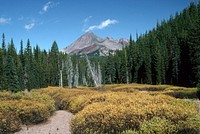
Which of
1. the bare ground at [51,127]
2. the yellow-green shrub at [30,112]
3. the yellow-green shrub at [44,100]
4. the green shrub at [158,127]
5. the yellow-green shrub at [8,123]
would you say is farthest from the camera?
the yellow-green shrub at [44,100]

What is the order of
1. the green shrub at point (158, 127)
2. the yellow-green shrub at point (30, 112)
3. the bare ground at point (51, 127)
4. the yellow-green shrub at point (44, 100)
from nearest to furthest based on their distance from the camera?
the green shrub at point (158, 127), the bare ground at point (51, 127), the yellow-green shrub at point (30, 112), the yellow-green shrub at point (44, 100)

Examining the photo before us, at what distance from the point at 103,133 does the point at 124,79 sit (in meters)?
85.8

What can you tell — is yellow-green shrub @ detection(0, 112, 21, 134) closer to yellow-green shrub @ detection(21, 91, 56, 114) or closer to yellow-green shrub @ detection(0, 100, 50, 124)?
yellow-green shrub @ detection(0, 100, 50, 124)

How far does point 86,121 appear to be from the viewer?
11688 mm

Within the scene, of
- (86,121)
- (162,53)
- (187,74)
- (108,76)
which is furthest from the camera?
(108,76)

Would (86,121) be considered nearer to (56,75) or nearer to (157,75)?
(157,75)

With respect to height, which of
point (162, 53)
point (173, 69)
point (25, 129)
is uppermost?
point (162, 53)

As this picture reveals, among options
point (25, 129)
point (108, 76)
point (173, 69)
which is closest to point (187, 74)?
point (173, 69)

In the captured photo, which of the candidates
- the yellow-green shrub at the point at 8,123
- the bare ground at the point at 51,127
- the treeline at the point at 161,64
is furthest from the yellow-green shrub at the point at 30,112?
the treeline at the point at 161,64

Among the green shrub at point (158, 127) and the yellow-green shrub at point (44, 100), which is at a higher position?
the yellow-green shrub at point (44, 100)

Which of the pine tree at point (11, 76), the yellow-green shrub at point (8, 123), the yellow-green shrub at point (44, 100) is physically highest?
the pine tree at point (11, 76)

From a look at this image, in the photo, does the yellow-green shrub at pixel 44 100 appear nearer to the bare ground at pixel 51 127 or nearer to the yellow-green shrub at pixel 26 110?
the bare ground at pixel 51 127

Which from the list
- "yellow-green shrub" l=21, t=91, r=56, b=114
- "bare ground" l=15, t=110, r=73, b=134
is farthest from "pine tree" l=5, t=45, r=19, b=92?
"bare ground" l=15, t=110, r=73, b=134

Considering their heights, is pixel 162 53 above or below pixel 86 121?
above
